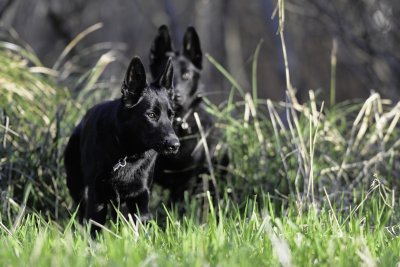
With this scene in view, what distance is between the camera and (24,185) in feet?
18.3

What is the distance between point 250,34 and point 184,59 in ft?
47.6

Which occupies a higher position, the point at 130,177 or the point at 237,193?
the point at 130,177

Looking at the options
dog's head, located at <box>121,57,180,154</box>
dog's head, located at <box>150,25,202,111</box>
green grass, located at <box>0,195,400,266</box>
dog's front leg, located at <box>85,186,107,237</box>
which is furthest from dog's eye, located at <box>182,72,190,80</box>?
green grass, located at <box>0,195,400,266</box>

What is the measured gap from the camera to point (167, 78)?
4.73 m

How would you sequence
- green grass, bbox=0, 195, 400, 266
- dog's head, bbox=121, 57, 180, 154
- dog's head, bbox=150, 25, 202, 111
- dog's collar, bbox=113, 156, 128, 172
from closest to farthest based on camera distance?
green grass, bbox=0, 195, 400, 266, dog's head, bbox=121, 57, 180, 154, dog's collar, bbox=113, 156, 128, 172, dog's head, bbox=150, 25, 202, 111

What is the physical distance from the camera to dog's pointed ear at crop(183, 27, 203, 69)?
611 cm

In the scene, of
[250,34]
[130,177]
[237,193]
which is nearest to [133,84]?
[130,177]

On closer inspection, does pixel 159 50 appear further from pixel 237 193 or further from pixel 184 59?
Result: pixel 237 193

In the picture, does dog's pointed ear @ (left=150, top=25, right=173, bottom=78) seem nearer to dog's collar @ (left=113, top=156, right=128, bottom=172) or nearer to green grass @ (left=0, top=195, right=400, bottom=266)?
dog's collar @ (left=113, top=156, right=128, bottom=172)

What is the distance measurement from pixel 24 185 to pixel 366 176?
2610mm

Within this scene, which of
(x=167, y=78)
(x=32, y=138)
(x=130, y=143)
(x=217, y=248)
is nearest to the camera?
(x=217, y=248)

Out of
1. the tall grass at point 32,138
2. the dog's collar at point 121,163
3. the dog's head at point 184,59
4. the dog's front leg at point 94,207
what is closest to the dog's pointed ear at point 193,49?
the dog's head at point 184,59

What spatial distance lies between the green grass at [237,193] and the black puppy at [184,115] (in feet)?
0.59

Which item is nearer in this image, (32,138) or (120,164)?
(120,164)
